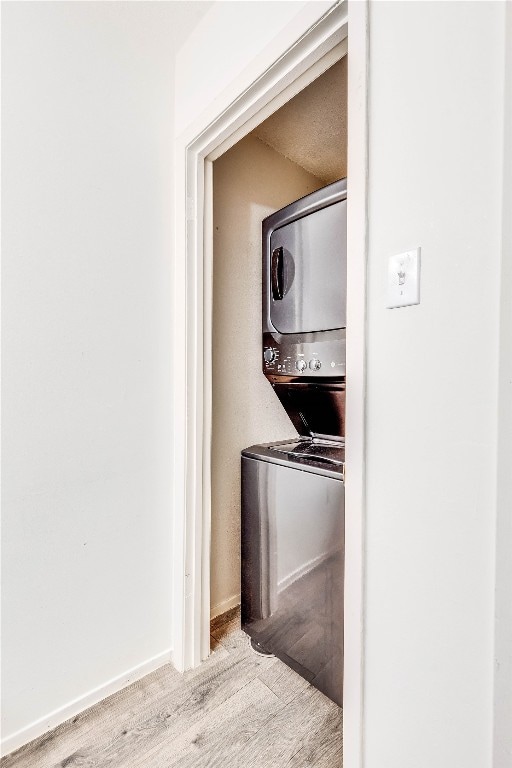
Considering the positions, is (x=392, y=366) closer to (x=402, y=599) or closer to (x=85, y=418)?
(x=402, y=599)

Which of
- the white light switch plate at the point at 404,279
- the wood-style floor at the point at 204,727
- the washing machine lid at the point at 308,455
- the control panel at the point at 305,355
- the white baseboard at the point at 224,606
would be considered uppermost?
the white light switch plate at the point at 404,279

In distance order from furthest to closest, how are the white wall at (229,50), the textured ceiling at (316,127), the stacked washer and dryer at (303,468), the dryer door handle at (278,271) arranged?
Answer: the dryer door handle at (278,271)
the textured ceiling at (316,127)
the stacked washer and dryer at (303,468)
the white wall at (229,50)

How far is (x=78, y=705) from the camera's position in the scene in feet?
4.34

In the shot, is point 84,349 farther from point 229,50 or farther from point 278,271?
point 229,50

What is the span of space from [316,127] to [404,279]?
57.9 inches

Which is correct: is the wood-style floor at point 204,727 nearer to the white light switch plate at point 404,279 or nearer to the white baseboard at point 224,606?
the white baseboard at point 224,606

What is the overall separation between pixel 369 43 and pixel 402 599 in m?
1.17

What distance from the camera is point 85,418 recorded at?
133cm

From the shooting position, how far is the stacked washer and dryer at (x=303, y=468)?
127 centimetres

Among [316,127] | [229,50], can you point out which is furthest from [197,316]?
[316,127]

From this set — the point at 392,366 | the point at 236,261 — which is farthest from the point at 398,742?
the point at 236,261

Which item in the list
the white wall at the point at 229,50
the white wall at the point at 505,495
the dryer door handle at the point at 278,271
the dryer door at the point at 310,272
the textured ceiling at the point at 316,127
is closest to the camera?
the white wall at the point at 505,495

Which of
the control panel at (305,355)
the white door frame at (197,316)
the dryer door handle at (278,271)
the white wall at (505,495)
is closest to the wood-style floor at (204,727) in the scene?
the white door frame at (197,316)

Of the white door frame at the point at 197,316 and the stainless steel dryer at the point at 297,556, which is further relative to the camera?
the stainless steel dryer at the point at 297,556
